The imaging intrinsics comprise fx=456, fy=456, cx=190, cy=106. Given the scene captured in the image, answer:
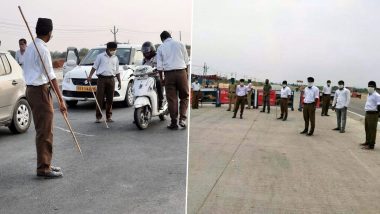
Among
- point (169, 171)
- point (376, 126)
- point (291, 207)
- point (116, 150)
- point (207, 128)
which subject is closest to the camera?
point (376, 126)

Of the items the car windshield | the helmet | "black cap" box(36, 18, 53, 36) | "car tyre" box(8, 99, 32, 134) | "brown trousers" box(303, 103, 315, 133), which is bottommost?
"car tyre" box(8, 99, 32, 134)

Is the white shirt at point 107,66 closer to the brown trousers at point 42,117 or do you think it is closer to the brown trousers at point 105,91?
the brown trousers at point 105,91

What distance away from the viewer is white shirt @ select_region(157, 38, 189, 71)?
176 centimetres

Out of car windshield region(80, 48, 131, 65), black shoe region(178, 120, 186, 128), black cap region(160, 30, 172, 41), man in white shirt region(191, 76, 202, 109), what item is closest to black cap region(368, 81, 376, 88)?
man in white shirt region(191, 76, 202, 109)

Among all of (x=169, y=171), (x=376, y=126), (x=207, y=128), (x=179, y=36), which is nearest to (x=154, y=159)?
(x=169, y=171)

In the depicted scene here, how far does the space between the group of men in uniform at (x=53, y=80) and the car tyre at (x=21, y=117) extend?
12 centimetres

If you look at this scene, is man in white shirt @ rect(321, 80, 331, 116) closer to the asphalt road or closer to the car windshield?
the asphalt road

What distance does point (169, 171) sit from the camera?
2057mm

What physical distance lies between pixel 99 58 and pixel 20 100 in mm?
455

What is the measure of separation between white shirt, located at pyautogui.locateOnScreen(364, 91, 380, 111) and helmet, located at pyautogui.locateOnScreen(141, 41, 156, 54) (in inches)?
37.9

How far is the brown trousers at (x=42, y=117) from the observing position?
2.15 metres

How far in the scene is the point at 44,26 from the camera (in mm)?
2012

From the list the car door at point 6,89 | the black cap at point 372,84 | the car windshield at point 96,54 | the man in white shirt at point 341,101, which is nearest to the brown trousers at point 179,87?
the car windshield at point 96,54

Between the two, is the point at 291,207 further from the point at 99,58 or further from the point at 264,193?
the point at 99,58
